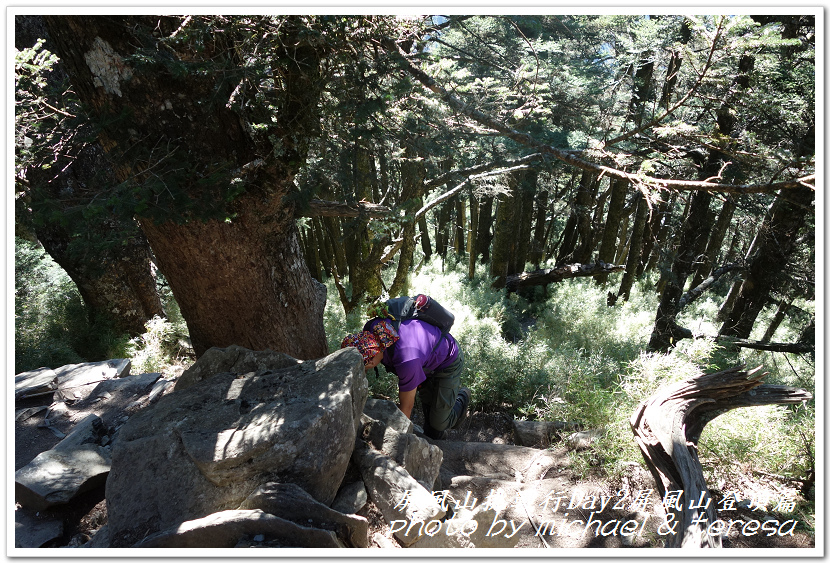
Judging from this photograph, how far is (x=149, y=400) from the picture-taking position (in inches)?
214

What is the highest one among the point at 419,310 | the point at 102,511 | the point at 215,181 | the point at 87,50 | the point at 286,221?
the point at 87,50

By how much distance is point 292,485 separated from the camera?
2766 mm

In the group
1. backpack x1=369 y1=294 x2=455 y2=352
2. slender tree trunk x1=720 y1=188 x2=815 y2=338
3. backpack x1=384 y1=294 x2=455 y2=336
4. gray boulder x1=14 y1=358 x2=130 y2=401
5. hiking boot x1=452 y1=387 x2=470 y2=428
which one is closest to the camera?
backpack x1=369 y1=294 x2=455 y2=352

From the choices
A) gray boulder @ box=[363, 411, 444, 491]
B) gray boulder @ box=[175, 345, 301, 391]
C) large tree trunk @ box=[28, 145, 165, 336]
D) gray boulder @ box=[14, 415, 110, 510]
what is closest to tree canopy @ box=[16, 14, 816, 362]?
gray boulder @ box=[175, 345, 301, 391]

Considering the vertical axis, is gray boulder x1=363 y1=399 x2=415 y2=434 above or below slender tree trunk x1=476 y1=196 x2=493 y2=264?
above

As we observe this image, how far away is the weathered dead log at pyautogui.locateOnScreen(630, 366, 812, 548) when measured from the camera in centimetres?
321

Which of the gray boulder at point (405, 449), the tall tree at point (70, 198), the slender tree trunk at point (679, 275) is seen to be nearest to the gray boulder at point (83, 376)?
the tall tree at point (70, 198)

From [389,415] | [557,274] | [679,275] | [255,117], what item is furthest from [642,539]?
[557,274]

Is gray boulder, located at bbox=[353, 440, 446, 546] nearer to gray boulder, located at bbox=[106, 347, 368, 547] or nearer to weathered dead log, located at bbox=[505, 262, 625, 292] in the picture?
gray boulder, located at bbox=[106, 347, 368, 547]

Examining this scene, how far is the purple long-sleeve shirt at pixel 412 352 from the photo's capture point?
13.9ft

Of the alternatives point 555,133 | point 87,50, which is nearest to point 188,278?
point 87,50

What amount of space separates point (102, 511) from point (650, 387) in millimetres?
4551

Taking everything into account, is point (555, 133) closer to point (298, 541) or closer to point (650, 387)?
point (650, 387)

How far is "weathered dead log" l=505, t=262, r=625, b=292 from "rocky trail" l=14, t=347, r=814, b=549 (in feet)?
31.4
